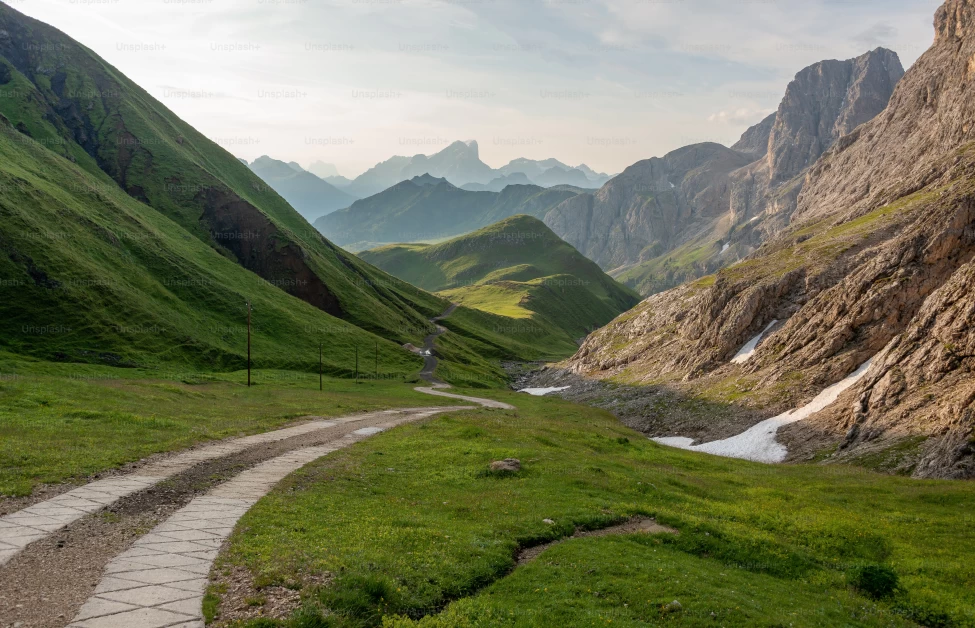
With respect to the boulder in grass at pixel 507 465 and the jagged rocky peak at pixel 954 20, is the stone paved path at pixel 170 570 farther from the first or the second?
the jagged rocky peak at pixel 954 20

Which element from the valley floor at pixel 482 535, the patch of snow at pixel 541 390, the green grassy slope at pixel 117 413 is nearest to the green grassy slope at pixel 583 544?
the valley floor at pixel 482 535

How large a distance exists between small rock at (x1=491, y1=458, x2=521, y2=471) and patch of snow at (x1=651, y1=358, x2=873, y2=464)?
39.7 metres

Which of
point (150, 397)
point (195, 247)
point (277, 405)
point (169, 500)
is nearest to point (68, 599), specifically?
point (169, 500)

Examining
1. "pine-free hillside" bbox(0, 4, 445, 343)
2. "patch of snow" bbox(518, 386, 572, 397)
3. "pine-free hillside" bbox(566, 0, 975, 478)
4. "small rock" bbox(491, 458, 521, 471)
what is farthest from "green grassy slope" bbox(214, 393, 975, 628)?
"pine-free hillside" bbox(0, 4, 445, 343)

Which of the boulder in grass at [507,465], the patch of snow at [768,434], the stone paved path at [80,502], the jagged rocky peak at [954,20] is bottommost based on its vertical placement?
the patch of snow at [768,434]

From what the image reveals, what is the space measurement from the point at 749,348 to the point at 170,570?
95404 mm

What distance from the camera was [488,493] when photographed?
2584 cm

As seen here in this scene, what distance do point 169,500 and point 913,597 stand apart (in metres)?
27.7

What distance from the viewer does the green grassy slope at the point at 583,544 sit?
47.7 feet

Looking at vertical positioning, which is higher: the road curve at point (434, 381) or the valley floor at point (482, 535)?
the valley floor at point (482, 535)

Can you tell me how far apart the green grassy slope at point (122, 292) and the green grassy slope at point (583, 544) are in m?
78.0

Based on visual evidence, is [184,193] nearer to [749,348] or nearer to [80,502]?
[749,348]

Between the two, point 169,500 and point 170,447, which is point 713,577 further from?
point 170,447

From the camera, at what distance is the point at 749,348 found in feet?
308
